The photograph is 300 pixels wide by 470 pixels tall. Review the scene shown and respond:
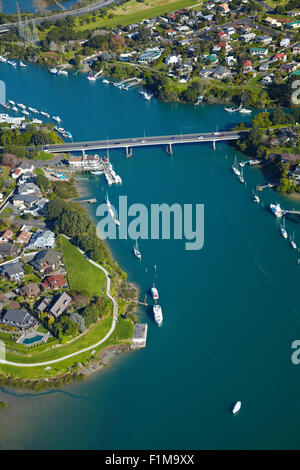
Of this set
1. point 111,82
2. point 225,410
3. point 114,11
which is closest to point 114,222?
point 225,410

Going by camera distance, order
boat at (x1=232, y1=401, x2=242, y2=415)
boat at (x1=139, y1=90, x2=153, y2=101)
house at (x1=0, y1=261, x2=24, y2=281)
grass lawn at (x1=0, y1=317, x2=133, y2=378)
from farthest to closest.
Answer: boat at (x1=139, y1=90, x2=153, y2=101) → house at (x1=0, y1=261, x2=24, y2=281) → grass lawn at (x1=0, y1=317, x2=133, y2=378) → boat at (x1=232, y1=401, x2=242, y2=415)

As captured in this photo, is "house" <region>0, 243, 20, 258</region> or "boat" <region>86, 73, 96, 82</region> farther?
"boat" <region>86, 73, 96, 82</region>

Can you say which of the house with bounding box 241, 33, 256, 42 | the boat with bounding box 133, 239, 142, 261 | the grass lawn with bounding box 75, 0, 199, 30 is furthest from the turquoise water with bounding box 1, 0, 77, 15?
the boat with bounding box 133, 239, 142, 261

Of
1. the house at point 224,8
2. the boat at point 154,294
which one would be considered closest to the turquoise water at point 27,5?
the house at point 224,8

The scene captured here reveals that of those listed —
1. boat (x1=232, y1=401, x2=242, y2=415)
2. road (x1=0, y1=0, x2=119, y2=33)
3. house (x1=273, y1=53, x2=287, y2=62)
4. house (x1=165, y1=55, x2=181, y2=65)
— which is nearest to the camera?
boat (x1=232, y1=401, x2=242, y2=415)

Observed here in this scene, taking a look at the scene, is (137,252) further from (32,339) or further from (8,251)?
(32,339)

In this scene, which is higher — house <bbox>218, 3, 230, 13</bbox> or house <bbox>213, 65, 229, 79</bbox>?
house <bbox>218, 3, 230, 13</bbox>

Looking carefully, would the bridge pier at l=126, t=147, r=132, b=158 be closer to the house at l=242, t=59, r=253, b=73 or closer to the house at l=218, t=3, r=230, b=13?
the house at l=242, t=59, r=253, b=73

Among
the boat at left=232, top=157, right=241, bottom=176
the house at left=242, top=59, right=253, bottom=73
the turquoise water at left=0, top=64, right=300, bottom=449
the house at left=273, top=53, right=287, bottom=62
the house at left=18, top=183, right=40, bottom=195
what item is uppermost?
the house at left=273, top=53, right=287, bottom=62
